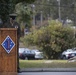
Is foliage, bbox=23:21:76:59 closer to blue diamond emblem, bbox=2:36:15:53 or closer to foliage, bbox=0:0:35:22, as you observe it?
foliage, bbox=0:0:35:22

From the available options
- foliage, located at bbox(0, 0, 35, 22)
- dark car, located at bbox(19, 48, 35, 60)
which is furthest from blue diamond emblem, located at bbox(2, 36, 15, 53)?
dark car, located at bbox(19, 48, 35, 60)

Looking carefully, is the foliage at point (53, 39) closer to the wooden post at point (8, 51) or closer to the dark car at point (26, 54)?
the dark car at point (26, 54)

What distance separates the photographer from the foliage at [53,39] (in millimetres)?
35219

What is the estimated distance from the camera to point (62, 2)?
84.9m

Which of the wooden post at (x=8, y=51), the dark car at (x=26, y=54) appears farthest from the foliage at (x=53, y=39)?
the wooden post at (x=8, y=51)

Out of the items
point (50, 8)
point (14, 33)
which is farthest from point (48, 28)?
point (50, 8)

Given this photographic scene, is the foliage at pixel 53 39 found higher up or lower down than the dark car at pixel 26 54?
higher up

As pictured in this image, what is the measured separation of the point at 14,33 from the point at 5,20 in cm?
571

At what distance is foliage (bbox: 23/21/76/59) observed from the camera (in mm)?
35219

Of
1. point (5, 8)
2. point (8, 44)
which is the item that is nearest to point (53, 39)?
point (5, 8)

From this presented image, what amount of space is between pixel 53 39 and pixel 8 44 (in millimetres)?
18010

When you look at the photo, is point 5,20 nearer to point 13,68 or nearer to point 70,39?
point 13,68

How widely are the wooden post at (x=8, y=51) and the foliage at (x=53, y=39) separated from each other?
1671cm

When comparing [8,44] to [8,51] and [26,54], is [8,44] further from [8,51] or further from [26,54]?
[26,54]
